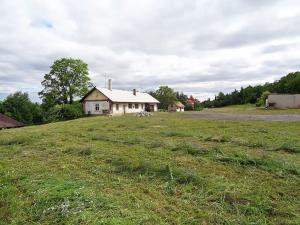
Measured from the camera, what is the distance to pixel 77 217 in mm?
3342

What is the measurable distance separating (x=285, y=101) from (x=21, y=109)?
4017cm

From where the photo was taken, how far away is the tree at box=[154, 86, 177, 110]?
5600cm

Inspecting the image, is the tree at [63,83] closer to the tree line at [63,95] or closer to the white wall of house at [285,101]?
the tree line at [63,95]

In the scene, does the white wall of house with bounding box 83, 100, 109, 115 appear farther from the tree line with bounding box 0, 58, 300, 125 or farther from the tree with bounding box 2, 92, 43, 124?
the tree with bounding box 2, 92, 43, 124

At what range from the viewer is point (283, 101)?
3969 cm

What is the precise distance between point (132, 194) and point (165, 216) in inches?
31.2

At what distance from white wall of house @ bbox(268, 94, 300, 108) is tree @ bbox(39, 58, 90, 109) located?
26.2m

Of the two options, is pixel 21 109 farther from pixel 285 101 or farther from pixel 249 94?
pixel 249 94

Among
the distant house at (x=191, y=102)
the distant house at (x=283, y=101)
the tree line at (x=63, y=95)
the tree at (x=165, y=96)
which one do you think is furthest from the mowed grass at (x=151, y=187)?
the distant house at (x=191, y=102)

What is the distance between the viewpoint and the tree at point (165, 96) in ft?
184

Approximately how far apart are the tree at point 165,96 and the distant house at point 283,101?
19.7 metres

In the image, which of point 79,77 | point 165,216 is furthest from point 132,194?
point 79,77

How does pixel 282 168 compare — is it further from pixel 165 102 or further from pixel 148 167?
pixel 165 102

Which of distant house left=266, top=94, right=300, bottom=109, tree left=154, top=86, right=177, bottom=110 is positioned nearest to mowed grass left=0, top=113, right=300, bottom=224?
distant house left=266, top=94, right=300, bottom=109
